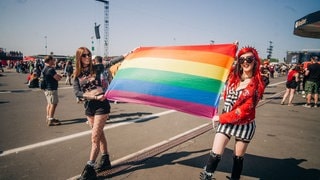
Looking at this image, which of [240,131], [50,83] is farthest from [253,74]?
[50,83]

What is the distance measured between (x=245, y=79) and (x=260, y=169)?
7.01ft

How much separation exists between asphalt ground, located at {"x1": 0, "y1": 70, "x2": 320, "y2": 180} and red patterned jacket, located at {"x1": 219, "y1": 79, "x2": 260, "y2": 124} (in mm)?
1491

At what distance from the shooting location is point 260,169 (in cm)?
416

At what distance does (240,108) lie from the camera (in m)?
2.75

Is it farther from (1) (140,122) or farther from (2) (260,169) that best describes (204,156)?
(1) (140,122)

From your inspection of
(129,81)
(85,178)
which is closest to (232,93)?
(129,81)

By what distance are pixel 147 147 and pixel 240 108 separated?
9.22ft

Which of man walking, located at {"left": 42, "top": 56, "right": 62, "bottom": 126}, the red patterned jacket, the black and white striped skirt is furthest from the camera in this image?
man walking, located at {"left": 42, "top": 56, "right": 62, "bottom": 126}

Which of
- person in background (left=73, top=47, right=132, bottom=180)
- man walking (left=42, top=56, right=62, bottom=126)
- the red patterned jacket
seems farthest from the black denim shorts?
man walking (left=42, top=56, right=62, bottom=126)

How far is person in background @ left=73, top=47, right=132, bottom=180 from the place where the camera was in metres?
3.51

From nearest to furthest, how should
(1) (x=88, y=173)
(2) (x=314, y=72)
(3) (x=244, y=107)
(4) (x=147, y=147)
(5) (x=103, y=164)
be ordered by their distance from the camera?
1. (3) (x=244, y=107)
2. (1) (x=88, y=173)
3. (5) (x=103, y=164)
4. (4) (x=147, y=147)
5. (2) (x=314, y=72)

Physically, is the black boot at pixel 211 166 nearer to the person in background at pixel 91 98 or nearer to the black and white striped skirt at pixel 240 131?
the black and white striped skirt at pixel 240 131

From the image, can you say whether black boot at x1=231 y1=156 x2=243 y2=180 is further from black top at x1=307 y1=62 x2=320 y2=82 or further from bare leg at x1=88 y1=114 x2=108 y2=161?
black top at x1=307 y1=62 x2=320 y2=82

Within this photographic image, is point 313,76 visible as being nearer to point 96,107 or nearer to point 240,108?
point 240,108
